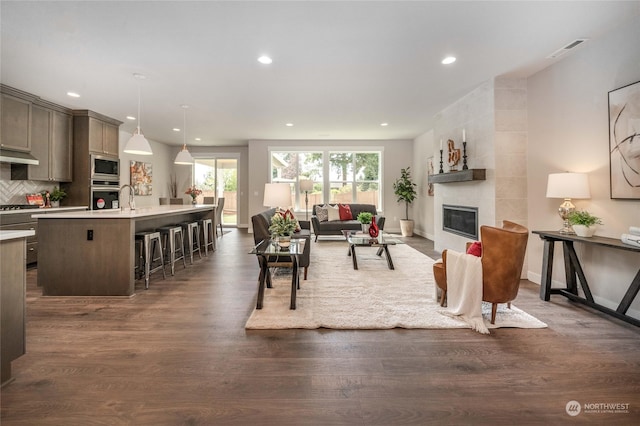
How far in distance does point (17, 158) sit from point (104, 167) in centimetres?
162

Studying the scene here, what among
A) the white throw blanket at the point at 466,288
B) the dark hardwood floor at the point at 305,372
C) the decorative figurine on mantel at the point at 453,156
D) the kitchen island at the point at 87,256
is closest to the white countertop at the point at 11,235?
the dark hardwood floor at the point at 305,372

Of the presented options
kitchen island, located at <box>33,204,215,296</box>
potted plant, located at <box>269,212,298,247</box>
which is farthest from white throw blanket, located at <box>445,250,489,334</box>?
kitchen island, located at <box>33,204,215,296</box>

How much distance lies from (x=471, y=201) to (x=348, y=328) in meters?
3.28

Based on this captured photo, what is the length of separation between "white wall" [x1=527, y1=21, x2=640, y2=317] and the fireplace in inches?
29.6

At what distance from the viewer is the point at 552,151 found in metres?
3.63

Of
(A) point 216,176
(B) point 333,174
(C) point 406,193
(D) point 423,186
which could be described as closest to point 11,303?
(B) point 333,174

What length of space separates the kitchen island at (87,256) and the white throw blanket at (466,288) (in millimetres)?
3332

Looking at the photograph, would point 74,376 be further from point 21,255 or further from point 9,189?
point 9,189

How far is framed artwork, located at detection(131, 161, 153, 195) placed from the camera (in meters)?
7.91

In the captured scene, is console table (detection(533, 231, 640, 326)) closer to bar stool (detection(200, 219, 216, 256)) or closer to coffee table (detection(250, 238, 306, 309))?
coffee table (detection(250, 238, 306, 309))

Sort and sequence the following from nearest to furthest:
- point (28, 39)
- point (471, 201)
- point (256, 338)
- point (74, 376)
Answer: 1. point (74, 376)
2. point (256, 338)
3. point (28, 39)
4. point (471, 201)

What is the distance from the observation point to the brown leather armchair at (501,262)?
2.50 m

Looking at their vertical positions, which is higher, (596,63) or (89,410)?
(596,63)

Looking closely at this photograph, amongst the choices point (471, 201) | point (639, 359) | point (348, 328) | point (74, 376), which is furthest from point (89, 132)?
point (639, 359)
